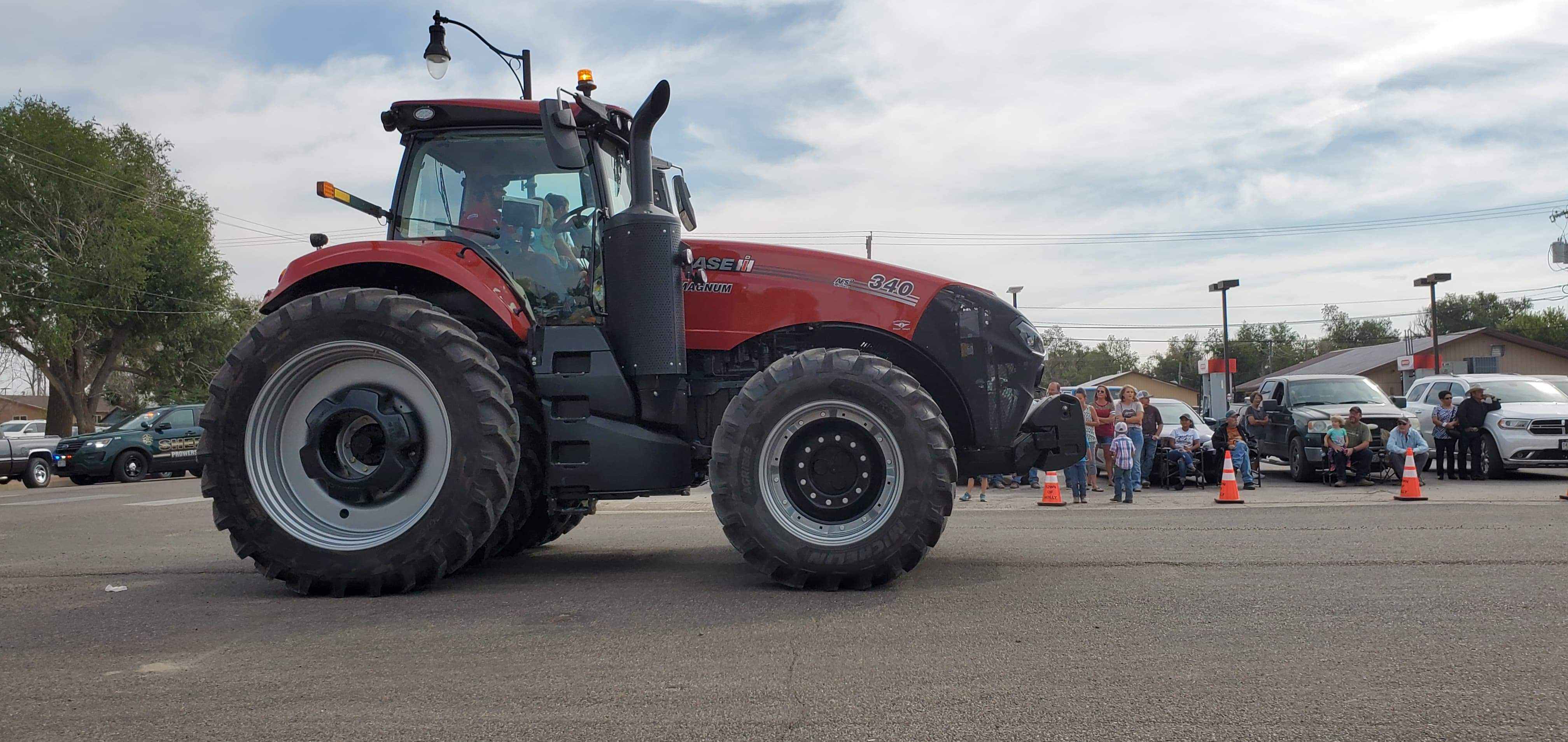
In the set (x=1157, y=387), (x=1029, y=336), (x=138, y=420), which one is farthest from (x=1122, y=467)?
(x=1157, y=387)

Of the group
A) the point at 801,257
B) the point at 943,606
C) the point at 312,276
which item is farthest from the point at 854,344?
the point at 312,276

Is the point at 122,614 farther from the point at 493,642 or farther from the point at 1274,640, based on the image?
the point at 1274,640

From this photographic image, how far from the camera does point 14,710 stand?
12.0ft

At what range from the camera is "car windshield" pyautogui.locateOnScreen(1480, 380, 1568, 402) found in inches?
715

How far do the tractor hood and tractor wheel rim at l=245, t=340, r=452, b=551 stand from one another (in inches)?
61.7

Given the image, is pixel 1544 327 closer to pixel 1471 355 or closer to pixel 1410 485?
pixel 1471 355

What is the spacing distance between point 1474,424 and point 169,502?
1973 cm

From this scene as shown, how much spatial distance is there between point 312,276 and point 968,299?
3863 millimetres

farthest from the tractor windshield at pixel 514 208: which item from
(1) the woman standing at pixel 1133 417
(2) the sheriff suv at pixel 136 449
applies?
(2) the sheriff suv at pixel 136 449

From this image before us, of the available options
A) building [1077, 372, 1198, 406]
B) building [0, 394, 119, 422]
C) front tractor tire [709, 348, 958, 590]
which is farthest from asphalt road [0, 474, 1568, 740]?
building [0, 394, 119, 422]

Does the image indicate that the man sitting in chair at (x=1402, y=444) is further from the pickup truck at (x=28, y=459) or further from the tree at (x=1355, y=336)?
the tree at (x=1355, y=336)

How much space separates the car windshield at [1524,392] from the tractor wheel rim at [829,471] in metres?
16.7

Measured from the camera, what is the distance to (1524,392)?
18516 millimetres

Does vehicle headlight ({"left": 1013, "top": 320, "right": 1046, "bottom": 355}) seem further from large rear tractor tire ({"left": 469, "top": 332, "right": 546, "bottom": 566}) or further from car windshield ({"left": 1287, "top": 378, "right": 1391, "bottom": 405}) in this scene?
car windshield ({"left": 1287, "top": 378, "right": 1391, "bottom": 405})
